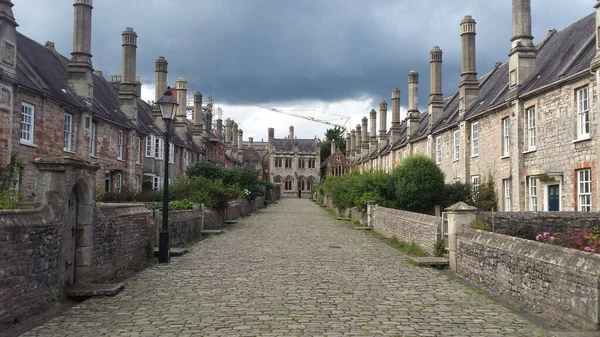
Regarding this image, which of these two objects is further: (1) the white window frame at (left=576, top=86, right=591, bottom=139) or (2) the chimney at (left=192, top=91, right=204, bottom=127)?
(2) the chimney at (left=192, top=91, right=204, bottom=127)

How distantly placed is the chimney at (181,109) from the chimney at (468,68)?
25.5 metres

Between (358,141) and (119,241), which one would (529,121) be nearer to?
(119,241)

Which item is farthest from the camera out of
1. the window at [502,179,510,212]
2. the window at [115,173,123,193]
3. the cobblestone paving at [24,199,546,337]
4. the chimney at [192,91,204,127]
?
the chimney at [192,91,204,127]

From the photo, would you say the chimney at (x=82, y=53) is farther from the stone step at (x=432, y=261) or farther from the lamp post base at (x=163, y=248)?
the stone step at (x=432, y=261)

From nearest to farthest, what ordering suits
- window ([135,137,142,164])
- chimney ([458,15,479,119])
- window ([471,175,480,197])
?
window ([471,175,480,197]) < chimney ([458,15,479,119]) < window ([135,137,142,164])

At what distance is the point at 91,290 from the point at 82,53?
71.3 feet

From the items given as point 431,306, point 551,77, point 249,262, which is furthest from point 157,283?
point 551,77

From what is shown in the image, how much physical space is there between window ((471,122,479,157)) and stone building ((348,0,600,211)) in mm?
54

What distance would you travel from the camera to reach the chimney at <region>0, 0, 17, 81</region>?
2052cm

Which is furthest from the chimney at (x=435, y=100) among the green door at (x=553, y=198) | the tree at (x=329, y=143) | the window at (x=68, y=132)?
the tree at (x=329, y=143)

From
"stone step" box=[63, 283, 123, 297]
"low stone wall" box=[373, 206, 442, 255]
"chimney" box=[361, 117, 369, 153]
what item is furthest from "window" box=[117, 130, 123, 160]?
"chimney" box=[361, 117, 369, 153]

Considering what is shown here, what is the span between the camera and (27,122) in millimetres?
22281

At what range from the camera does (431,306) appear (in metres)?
9.05

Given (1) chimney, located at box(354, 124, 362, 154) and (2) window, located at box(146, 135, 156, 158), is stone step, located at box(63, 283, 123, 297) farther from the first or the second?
(1) chimney, located at box(354, 124, 362, 154)
